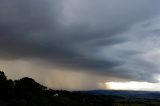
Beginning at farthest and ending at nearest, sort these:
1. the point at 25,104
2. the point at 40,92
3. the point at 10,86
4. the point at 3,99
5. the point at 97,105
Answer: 1. the point at 97,105
2. the point at 40,92
3. the point at 10,86
4. the point at 3,99
5. the point at 25,104

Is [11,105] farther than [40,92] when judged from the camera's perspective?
No

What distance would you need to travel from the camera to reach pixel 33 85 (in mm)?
177875

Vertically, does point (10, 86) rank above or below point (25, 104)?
above

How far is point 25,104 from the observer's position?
5231 inches

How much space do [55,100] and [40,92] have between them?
45.0 ft

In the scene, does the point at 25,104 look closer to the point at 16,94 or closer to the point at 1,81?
the point at 16,94

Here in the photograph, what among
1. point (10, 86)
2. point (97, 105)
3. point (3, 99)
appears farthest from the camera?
point (97, 105)

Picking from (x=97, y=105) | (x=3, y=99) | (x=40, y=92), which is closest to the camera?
(x=3, y=99)

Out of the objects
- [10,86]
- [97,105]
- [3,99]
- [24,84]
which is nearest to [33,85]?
[24,84]

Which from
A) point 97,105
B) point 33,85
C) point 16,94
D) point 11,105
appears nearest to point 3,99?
point 16,94

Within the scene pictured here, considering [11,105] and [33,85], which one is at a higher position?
[33,85]

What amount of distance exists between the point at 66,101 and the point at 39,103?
2761cm

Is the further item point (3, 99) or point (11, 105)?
point (3, 99)

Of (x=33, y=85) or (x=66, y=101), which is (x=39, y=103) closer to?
(x=66, y=101)
